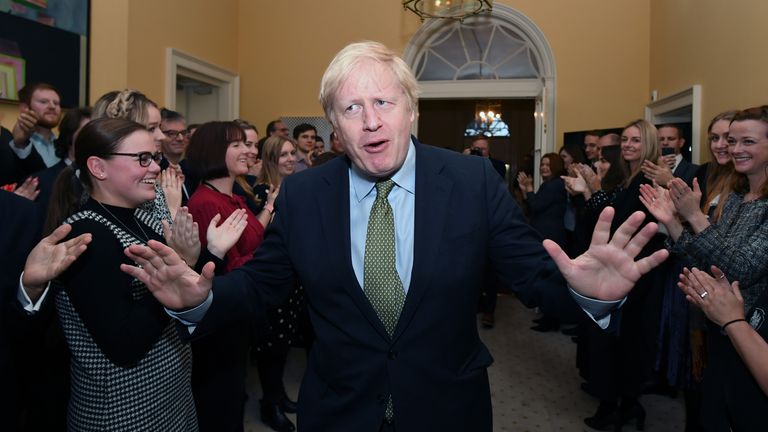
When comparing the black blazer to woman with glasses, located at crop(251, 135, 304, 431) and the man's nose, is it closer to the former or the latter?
woman with glasses, located at crop(251, 135, 304, 431)

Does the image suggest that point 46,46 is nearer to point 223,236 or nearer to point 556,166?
point 223,236

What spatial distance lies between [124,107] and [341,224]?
1.41 m

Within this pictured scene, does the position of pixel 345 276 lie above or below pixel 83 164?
below

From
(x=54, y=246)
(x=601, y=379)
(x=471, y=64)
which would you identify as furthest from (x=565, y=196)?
(x=54, y=246)

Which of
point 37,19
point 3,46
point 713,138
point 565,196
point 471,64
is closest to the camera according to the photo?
point 713,138

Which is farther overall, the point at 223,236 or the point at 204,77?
the point at 204,77

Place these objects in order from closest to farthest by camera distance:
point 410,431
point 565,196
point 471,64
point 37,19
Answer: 1. point 410,431
2. point 37,19
3. point 565,196
4. point 471,64

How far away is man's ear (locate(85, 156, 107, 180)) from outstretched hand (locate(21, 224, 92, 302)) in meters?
0.24

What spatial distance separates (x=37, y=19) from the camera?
4020 millimetres

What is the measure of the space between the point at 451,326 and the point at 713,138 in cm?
230

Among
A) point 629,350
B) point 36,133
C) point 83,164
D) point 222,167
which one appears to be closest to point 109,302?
point 83,164

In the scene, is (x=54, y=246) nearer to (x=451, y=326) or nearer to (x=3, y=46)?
(x=451, y=326)

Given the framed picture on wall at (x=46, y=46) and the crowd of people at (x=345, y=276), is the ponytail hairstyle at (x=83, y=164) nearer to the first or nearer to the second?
the crowd of people at (x=345, y=276)

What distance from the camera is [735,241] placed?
75.5 inches
